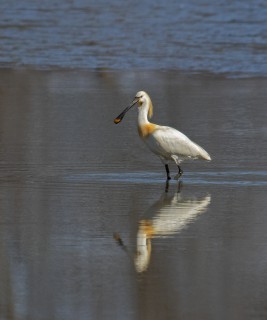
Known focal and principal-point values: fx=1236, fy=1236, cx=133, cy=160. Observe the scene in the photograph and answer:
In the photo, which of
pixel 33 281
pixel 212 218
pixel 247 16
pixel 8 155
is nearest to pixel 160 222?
pixel 212 218

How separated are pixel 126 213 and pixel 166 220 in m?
0.42

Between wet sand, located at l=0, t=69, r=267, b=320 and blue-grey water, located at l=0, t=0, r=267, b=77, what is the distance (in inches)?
167

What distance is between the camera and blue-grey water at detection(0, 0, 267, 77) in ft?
71.9

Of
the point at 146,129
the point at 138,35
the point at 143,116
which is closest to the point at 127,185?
the point at 146,129

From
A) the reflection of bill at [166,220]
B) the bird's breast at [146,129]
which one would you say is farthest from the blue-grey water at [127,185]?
the bird's breast at [146,129]

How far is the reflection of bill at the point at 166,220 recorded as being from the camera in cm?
809

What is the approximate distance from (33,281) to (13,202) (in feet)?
9.00

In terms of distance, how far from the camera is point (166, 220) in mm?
9219

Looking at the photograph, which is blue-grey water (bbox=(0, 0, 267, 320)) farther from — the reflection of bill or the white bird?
the white bird

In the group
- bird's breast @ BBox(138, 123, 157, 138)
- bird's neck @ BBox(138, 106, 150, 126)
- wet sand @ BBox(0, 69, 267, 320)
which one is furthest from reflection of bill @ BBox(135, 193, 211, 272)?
bird's neck @ BBox(138, 106, 150, 126)

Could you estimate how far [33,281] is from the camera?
24.1 ft

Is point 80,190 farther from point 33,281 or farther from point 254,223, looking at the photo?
point 33,281

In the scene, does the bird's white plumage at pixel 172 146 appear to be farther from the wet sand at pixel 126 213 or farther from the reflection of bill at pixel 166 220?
the reflection of bill at pixel 166 220

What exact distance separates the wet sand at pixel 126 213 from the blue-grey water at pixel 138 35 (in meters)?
4.23
